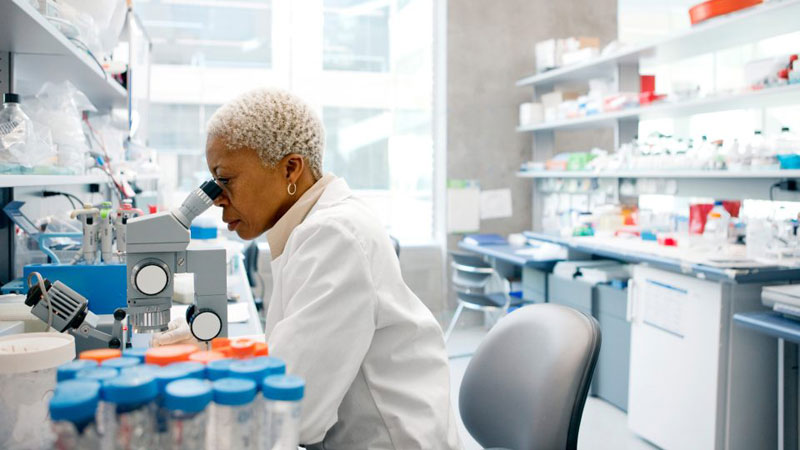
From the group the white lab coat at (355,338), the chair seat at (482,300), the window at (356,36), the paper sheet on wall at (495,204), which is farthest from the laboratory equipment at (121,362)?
the window at (356,36)

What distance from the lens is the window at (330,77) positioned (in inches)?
194

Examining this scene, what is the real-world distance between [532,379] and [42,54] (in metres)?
1.52

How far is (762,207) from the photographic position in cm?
353

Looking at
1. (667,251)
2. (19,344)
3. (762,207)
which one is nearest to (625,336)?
(667,251)

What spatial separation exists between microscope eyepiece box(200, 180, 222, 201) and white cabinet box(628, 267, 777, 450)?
1.97 metres

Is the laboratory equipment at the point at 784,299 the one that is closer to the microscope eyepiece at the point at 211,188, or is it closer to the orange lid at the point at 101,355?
the microscope eyepiece at the point at 211,188

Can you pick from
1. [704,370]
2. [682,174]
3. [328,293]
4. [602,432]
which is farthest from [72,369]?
[682,174]

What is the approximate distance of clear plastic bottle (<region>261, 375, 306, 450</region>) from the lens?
62 centimetres

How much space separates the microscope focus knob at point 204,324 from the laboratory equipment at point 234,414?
65 cm

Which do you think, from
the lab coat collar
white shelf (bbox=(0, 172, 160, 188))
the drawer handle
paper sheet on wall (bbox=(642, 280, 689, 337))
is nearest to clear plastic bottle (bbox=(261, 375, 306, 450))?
the lab coat collar

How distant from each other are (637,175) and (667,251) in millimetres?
825

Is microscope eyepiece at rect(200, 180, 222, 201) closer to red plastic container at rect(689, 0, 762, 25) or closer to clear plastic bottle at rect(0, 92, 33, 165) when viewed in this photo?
clear plastic bottle at rect(0, 92, 33, 165)

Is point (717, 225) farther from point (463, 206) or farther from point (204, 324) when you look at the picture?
point (204, 324)

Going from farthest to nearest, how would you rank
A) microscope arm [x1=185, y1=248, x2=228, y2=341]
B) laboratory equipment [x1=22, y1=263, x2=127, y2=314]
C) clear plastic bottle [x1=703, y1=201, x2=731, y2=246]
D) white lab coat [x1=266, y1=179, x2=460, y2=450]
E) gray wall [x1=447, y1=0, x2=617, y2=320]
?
gray wall [x1=447, y1=0, x2=617, y2=320]
clear plastic bottle [x1=703, y1=201, x2=731, y2=246]
laboratory equipment [x1=22, y1=263, x2=127, y2=314]
microscope arm [x1=185, y1=248, x2=228, y2=341]
white lab coat [x1=266, y1=179, x2=460, y2=450]
